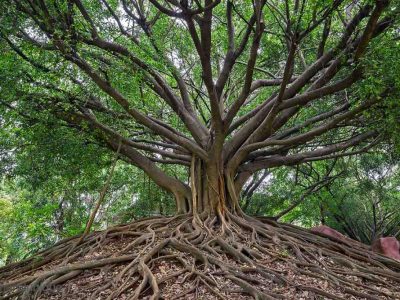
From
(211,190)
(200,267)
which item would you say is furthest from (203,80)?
(200,267)

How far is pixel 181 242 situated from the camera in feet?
16.8

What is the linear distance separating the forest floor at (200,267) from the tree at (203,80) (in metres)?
0.06

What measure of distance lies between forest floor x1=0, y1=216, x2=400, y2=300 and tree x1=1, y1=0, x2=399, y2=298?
2.2 inches

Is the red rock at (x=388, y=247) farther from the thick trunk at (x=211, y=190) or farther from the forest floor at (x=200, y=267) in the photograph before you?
the thick trunk at (x=211, y=190)

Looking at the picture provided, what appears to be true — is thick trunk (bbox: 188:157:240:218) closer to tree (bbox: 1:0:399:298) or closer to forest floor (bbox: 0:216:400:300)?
tree (bbox: 1:0:399:298)

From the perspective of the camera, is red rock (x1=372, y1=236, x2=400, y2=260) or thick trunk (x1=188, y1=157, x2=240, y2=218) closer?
thick trunk (x1=188, y1=157, x2=240, y2=218)

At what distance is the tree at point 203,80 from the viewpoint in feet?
14.2

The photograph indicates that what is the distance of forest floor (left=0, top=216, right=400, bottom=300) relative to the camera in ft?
13.4

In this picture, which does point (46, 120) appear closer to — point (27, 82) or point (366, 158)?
point (27, 82)

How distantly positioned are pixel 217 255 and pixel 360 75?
304 centimetres

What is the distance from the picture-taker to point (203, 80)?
5418mm

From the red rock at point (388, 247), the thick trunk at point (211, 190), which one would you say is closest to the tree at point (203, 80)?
the thick trunk at point (211, 190)

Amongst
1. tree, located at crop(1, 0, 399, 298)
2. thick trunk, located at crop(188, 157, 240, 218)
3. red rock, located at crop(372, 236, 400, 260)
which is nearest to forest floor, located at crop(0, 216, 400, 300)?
tree, located at crop(1, 0, 399, 298)

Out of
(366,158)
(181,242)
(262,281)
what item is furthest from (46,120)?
(366,158)
